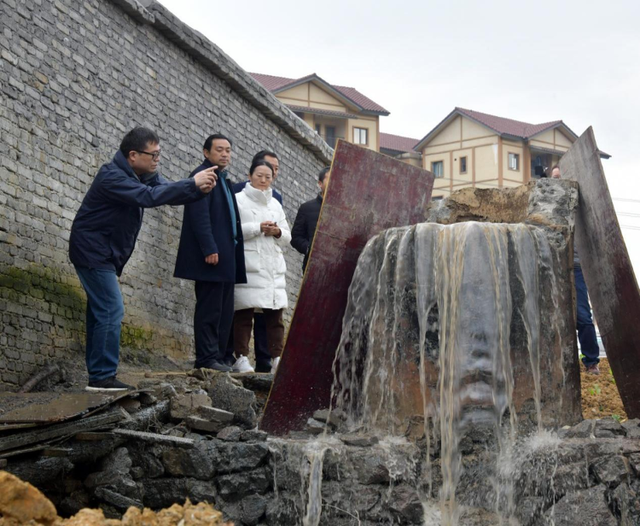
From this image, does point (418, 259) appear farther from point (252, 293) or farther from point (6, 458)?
point (6, 458)

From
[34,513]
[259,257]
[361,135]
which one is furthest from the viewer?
[361,135]

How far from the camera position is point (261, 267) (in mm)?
A: 7297

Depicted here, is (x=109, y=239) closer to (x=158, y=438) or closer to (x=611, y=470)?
(x=158, y=438)

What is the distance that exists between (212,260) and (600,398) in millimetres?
3217

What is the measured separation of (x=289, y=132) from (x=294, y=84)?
21976 mm

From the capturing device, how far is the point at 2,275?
738cm

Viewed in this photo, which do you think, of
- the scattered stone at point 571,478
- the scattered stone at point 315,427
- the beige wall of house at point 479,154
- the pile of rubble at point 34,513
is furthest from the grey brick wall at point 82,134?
the beige wall of house at point 479,154

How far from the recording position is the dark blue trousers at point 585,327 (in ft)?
26.3

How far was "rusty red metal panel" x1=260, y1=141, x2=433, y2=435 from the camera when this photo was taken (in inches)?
237

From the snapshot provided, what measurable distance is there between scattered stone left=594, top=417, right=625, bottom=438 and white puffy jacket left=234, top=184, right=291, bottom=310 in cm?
278

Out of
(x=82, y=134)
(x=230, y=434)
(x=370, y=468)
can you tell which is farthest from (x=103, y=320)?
(x=82, y=134)

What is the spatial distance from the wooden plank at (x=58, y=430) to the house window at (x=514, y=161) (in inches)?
1447

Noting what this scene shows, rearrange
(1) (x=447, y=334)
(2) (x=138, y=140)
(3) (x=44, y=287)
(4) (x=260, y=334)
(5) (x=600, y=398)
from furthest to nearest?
1. (3) (x=44, y=287)
2. (4) (x=260, y=334)
3. (5) (x=600, y=398)
4. (2) (x=138, y=140)
5. (1) (x=447, y=334)

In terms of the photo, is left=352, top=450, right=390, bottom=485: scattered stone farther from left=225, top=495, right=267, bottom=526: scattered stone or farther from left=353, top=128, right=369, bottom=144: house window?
left=353, top=128, right=369, bottom=144: house window
